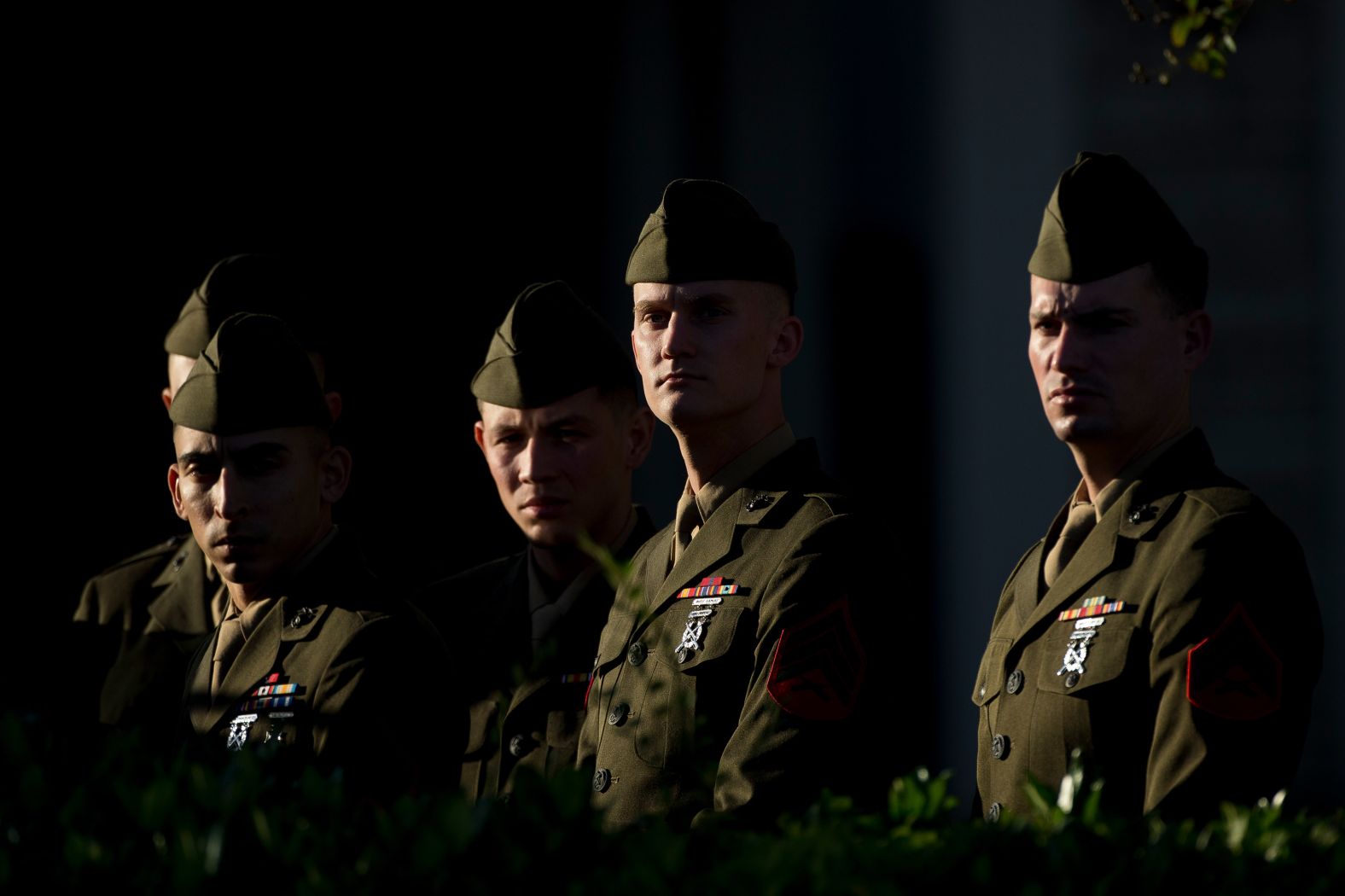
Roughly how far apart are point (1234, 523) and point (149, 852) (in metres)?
2.16

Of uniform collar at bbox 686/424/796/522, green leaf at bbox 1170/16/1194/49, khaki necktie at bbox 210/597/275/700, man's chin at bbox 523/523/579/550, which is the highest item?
green leaf at bbox 1170/16/1194/49

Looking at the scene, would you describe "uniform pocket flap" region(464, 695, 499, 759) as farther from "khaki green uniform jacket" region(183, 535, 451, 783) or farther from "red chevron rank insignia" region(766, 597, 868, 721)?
"red chevron rank insignia" region(766, 597, 868, 721)

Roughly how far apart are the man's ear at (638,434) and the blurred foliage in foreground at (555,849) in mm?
2268

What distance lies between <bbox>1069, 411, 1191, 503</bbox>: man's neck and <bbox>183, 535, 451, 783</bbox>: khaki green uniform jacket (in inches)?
65.6

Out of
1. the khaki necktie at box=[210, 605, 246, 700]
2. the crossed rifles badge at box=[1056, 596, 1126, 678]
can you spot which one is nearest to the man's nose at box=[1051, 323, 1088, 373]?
the crossed rifles badge at box=[1056, 596, 1126, 678]

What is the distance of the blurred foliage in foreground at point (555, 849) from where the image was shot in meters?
2.62

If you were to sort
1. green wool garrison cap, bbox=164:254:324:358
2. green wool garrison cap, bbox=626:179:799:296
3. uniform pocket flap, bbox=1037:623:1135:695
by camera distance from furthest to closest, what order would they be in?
green wool garrison cap, bbox=164:254:324:358 → green wool garrison cap, bbox=626:179:799:296 → uniform pocket flap, bbox=1037:623:1135:695

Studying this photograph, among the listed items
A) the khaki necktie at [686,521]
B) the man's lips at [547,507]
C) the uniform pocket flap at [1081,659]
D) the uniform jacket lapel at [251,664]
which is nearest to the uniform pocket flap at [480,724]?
the man's lips at [547,507]

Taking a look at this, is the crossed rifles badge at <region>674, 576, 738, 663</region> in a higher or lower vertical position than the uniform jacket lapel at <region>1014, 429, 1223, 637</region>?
lower

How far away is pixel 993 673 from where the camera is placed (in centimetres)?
421

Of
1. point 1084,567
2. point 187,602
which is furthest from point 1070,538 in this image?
point 187,602

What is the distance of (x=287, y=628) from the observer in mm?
4816

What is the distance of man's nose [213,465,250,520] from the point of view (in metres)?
4.84

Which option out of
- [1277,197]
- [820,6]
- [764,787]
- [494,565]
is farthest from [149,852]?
[820,6]
